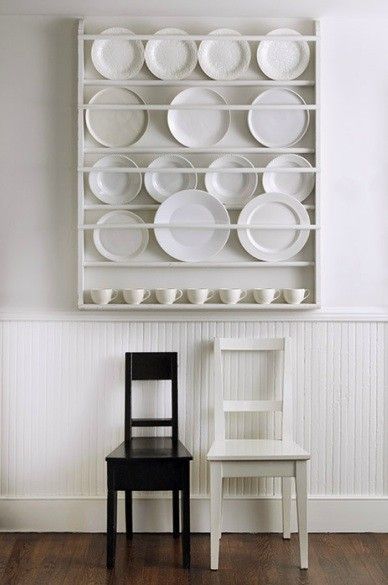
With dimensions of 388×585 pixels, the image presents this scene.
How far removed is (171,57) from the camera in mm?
3768

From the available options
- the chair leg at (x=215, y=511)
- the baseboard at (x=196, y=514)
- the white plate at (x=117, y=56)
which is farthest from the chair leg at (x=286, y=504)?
the white plate at (x=117, y=56)

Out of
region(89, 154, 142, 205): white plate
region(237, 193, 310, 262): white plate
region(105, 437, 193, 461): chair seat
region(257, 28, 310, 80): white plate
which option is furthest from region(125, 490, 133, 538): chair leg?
region(257, 28, 310, 80): white plate

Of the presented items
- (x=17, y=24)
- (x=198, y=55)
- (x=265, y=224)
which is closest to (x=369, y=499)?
(x=265, y=224)

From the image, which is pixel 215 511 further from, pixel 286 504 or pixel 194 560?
pixel 286 504

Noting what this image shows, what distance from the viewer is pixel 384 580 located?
3207 mm

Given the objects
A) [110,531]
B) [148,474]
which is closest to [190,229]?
[148,474]

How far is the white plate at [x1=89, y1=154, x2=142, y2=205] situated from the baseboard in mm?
1444

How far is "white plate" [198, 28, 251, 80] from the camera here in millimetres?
3758

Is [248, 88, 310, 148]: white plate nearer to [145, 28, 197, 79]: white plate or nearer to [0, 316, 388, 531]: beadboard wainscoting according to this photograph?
[145, 28, 197, 79]: white plate

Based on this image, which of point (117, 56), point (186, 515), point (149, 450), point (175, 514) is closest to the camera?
point (186, 515)

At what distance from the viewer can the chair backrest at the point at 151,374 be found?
3668 millimetres

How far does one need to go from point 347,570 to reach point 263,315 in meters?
1.21

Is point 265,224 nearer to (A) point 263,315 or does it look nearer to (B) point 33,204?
(A) point 263,315

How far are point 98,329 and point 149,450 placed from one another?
2.29ft
